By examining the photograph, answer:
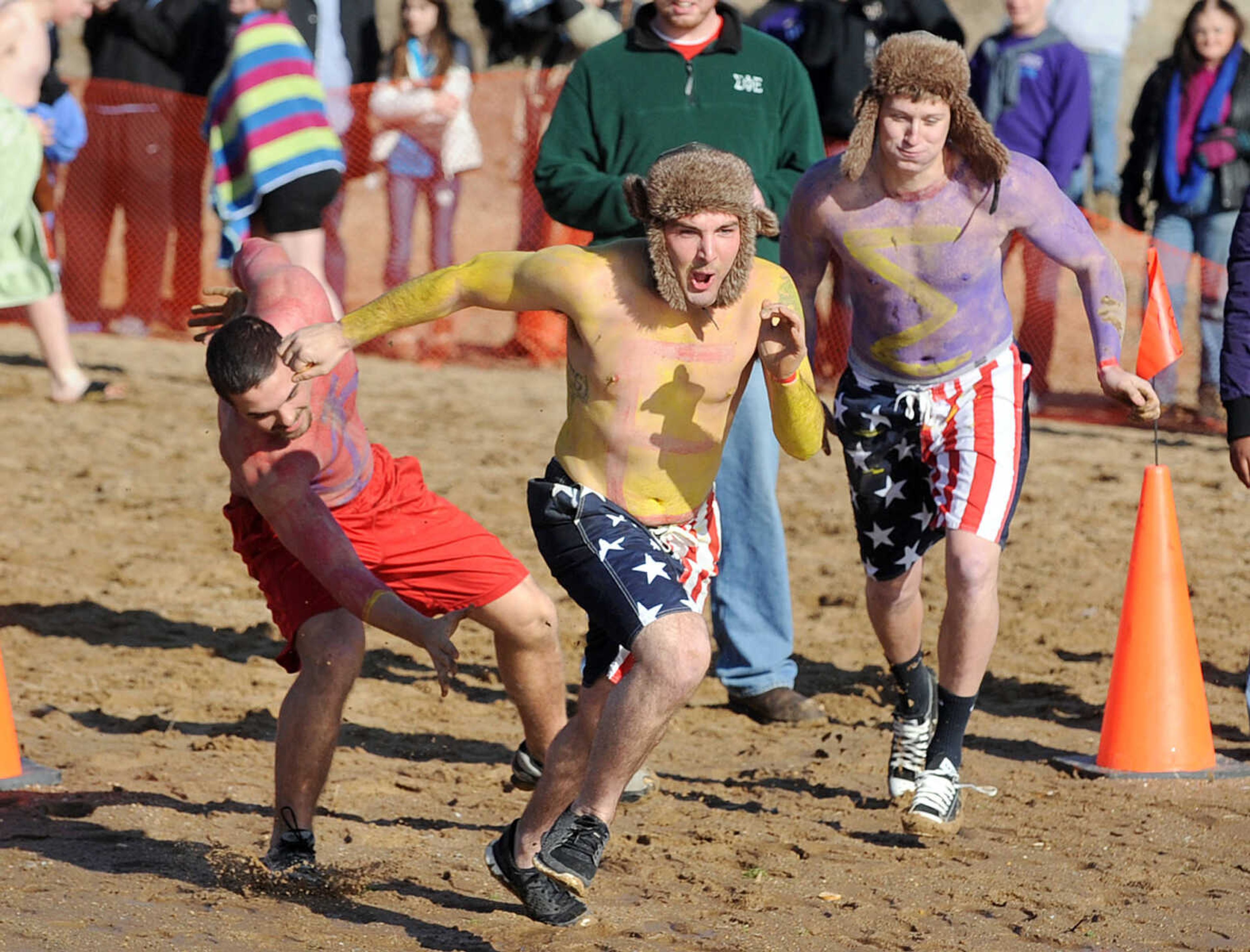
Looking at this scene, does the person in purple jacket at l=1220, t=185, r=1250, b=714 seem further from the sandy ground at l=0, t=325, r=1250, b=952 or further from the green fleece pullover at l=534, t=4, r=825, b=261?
the green fleece pullover at l=534, t=4, r=825, b=261

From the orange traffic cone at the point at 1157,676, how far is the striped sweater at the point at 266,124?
6241 millimetres

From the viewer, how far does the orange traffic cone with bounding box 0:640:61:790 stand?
5848mm

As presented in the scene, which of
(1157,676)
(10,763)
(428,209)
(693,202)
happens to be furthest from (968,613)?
(428,209)

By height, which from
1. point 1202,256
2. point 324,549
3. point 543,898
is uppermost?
point 1202,256

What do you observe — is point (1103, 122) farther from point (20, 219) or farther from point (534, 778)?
point (534, 778)

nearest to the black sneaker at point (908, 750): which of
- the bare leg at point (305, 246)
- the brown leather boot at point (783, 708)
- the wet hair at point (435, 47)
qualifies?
the brown leather boot at point (783, 708)

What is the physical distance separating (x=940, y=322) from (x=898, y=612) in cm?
93

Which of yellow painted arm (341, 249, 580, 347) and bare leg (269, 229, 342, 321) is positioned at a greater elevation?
yellow painted arm (341, 249, 580, 347)

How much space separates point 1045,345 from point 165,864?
7.88 m

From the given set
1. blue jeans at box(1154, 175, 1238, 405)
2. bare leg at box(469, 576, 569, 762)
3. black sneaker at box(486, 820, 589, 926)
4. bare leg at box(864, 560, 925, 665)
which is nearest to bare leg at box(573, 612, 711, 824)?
black sneaker at box(486, 820, 589, 926)

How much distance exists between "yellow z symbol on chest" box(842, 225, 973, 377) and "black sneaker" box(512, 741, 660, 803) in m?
1.52

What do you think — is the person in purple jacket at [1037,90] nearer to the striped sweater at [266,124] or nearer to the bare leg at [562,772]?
the striped sweater at [266,124]

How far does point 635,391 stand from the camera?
4754mm

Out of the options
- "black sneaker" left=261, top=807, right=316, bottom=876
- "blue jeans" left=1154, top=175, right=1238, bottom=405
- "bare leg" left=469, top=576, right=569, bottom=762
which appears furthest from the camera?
"blue jeans" left=1154, top=175, right=1238, bottom=405
